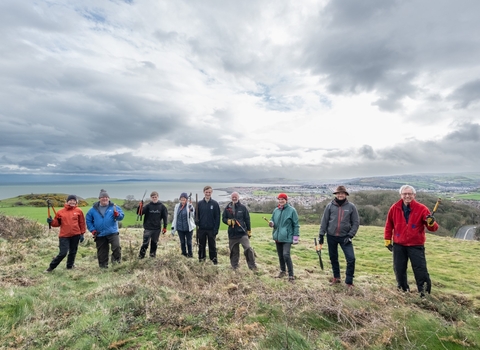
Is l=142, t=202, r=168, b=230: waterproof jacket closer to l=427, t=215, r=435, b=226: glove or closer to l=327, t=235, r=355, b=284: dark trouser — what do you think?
l=327, t=235, r=355, b=284: dark trouser

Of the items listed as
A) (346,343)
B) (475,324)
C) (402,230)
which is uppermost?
(402,230)

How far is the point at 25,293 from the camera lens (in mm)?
4887

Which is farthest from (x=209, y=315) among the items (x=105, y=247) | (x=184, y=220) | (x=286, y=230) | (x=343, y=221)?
(x=105, y=247)

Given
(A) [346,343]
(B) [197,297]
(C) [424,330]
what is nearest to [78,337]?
(B) [197,297]

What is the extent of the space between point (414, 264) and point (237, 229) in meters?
4.44

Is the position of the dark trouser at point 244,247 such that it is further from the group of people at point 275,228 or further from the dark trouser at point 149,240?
the dark trouser at point 149,240

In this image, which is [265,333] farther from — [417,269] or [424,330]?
[417,269]

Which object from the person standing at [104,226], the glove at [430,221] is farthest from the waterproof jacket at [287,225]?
the person standing at [104,226]

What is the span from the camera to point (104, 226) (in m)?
7.53

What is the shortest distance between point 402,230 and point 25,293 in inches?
302

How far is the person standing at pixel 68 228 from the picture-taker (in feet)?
23.7

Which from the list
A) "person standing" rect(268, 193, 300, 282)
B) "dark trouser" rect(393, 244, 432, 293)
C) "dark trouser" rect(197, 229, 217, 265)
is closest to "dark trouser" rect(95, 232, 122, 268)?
"dark trouser" rect(197, 229, 217, 265)

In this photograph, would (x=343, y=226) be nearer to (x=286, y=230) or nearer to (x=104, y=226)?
(x=286, y=230)

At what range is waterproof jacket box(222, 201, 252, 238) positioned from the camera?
7.74 m
